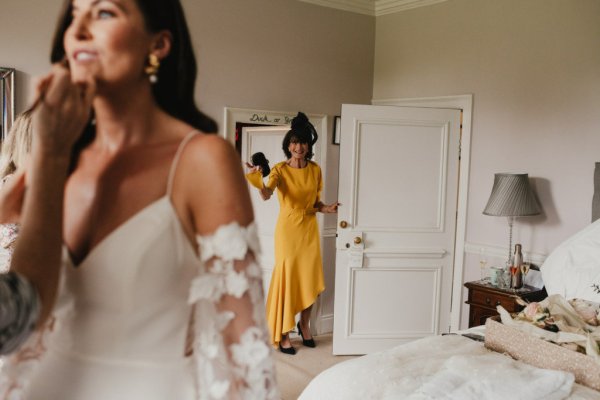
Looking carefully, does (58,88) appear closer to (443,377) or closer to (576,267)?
(443,377)

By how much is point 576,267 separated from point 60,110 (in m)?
3.10

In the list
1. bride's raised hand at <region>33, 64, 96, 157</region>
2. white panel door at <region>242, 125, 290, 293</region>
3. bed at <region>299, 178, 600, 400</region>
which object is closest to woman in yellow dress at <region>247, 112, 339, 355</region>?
white panel door at <region>242, 125, 290, 293</region>

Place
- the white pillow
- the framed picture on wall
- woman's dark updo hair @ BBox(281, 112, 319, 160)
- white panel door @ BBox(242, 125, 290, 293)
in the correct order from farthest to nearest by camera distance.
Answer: the framed picture on wall < white panel door @ BBox(242, 125, 290, 293) < woman's dark updo hair @ BBox(281, 112, 319, 160) < the white pillow

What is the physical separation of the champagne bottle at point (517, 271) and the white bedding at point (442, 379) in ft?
4.23

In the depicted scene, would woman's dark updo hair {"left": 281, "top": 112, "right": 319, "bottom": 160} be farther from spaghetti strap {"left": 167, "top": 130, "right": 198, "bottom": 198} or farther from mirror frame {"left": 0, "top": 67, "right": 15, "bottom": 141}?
spaghetti strap {"left": 167, "top": 130, "right": 198, "bottom": 198}

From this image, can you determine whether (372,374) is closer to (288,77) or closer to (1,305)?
(1,305)

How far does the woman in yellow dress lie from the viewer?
3.97 m

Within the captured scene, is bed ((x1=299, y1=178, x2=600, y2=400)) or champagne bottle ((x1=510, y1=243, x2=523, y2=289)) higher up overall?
champagne bottle ((x1=510, y1=243, x2=523, y2=289))

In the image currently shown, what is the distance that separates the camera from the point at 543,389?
1905 millimetres

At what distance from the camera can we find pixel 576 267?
3.11 meters

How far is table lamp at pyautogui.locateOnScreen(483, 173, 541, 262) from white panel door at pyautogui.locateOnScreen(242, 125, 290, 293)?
168 centimetres

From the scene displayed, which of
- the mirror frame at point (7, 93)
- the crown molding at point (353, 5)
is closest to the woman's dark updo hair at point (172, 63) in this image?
the mirror frame at point (7, 93)

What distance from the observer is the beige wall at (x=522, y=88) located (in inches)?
135

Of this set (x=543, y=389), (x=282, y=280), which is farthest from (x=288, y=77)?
(x=543, y=389)
